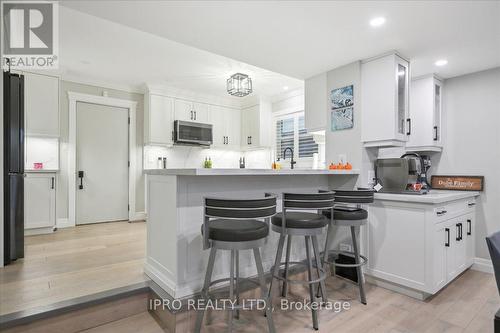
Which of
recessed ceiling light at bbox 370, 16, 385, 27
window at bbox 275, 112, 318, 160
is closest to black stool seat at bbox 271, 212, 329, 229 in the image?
recessed ceiling light at bbox 370, 16, 385, 27

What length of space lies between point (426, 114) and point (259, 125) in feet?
9.97

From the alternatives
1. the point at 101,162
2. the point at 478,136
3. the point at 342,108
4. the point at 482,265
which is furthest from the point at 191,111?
the point at 482,265

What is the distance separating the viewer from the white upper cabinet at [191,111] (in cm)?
525

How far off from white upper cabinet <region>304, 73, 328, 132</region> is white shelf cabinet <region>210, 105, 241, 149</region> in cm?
267

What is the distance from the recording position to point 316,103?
11.2ft

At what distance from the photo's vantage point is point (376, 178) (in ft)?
9.94

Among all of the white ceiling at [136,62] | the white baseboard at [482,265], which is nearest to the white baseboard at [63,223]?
the white ceiling at [136,62]

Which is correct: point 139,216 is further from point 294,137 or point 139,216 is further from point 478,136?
point 478,136

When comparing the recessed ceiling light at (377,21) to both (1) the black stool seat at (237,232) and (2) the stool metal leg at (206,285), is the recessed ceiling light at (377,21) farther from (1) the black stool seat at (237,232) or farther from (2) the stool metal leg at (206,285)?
(2) the stool metal leg at (206,285)

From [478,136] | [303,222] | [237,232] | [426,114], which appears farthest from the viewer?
[426,114]

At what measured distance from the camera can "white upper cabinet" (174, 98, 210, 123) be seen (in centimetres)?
525

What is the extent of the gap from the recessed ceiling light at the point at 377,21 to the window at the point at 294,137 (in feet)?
8.30

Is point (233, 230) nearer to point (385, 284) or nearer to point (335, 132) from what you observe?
point (385, 284)

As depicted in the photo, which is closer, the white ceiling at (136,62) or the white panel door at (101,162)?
the white ceiling at (136,62)
